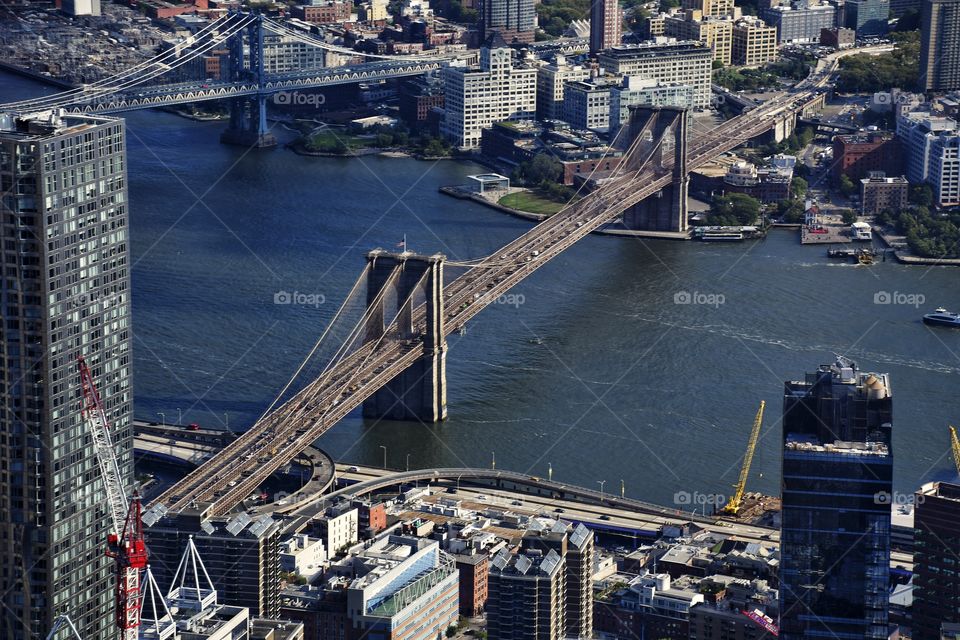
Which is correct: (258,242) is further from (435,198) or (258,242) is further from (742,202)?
(742,202)

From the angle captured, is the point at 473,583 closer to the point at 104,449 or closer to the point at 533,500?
the point at 533,500

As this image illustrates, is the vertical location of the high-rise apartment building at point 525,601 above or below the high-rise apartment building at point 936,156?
below

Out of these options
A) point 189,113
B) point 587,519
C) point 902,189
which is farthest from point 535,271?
point 189,113

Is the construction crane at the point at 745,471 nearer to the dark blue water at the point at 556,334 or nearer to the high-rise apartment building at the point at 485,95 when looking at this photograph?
the dark blue water at the point at 556,334

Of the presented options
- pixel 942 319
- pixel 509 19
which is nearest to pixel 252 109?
pixel 509 19

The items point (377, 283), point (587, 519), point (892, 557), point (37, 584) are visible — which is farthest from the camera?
point (377, 283)

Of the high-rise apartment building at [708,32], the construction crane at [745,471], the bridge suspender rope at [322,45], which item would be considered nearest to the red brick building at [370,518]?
the construction crane at [745,471]

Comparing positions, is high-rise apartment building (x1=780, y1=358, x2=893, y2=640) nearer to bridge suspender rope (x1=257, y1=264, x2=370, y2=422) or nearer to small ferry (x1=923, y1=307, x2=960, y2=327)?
bridge suspender rope (x1=257, y1=264, x2=370, y2=422)
